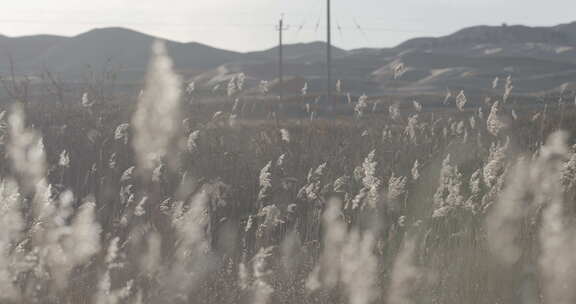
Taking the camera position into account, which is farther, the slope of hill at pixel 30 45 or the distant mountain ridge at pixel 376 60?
the slope of hill at pixel 30 45

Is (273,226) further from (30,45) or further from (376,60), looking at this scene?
(30,45)

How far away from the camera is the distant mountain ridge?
55594mm

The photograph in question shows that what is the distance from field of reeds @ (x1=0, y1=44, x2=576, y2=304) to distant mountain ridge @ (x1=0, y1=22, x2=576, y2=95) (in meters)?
41.6

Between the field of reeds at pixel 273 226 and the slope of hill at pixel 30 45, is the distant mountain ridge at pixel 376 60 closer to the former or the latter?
the slope of hill at pixel 30 45

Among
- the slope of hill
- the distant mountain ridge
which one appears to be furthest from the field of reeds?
the slope of hill

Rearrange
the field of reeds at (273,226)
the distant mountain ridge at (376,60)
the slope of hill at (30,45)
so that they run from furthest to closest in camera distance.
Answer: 1. the slope of hill at (30,45)
2. the distant mountain ridge at (376,60)
3. the field of reeds at (273,226)

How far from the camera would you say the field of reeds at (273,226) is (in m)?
3.55

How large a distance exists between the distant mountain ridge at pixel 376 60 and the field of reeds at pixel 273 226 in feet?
136

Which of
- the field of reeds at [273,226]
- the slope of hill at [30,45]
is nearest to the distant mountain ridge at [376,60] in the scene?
the slope of hill at [30,45]

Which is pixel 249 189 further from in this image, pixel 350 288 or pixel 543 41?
pixel 543 41

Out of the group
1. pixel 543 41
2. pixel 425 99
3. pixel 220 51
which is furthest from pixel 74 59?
pixel 425 99

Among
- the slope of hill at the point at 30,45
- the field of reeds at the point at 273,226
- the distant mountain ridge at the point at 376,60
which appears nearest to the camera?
the field of reeds at the point at 273,226

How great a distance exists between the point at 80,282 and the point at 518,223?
272cm

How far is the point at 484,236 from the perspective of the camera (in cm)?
466
